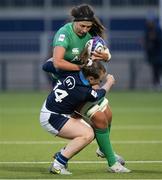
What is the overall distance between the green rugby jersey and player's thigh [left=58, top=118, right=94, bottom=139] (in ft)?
2.34

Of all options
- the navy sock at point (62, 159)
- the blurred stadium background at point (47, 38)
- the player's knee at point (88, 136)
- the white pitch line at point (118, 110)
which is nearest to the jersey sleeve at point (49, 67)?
the player's knee at point (88, 136)

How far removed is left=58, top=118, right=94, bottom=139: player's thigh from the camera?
35.2 feet

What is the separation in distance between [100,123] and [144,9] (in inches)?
990

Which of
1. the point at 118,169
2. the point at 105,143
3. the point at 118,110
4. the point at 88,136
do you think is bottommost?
the point at 118,110

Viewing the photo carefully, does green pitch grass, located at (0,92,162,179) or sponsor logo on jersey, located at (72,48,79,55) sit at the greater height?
sponsor logo on jersey, located at (72,48,79,55)

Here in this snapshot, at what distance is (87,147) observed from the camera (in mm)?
13781

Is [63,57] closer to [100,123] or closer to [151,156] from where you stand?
[100,123]

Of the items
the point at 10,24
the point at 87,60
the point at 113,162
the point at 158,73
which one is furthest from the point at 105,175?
the point at 10,24

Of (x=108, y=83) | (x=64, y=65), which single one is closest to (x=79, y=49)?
(x=64, y=65)

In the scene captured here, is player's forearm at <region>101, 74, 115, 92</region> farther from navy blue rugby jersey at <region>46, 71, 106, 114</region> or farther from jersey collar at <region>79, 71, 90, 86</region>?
jersey collar at <region>79, 71, 90, 86</region>

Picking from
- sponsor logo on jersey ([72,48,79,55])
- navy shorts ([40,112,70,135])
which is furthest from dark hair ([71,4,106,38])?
→ navy shorts ([40,112,70,135])

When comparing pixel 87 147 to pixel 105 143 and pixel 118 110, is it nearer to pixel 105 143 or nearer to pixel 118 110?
pixel 105 143

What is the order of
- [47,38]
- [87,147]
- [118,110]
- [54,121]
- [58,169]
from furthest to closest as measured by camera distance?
[47,38] < [118,110] < [87,147] < [54,121] < [58,169]

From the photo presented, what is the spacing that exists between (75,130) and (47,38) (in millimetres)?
21263
